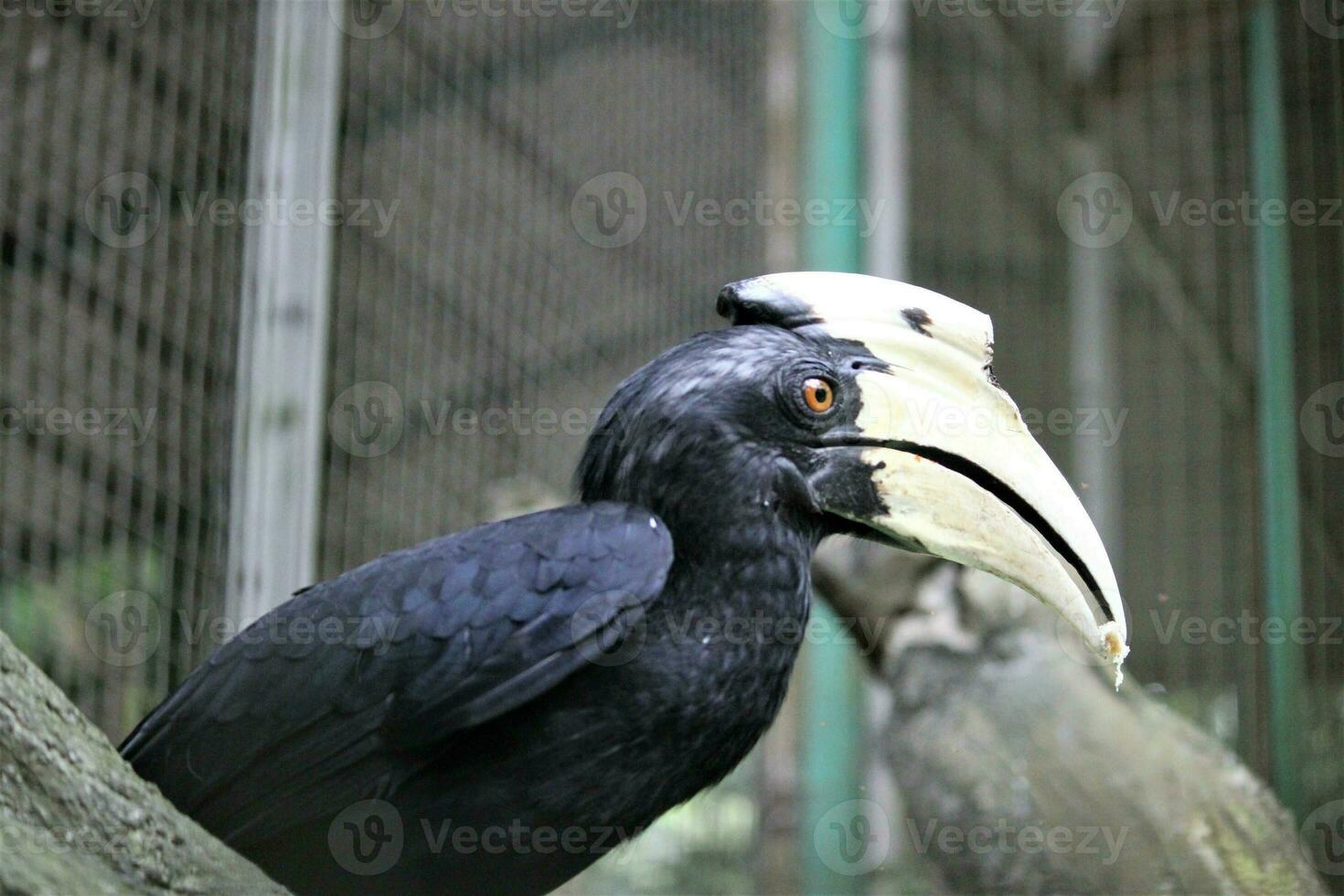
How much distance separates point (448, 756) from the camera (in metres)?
2.07

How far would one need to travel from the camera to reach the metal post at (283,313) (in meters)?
2.94

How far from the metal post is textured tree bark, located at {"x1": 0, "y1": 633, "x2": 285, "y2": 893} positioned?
1372 millimetres

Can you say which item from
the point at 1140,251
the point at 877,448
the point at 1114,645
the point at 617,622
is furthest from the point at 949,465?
the point at 1140,251

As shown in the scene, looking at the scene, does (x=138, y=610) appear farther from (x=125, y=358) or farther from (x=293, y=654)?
(x=293, y=654)

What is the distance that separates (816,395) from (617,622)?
514 millimetres

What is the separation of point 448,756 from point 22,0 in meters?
1.88

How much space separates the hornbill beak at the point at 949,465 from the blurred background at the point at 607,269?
35.1 inches

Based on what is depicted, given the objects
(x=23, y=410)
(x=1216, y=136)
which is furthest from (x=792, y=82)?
(x=23, y=410)

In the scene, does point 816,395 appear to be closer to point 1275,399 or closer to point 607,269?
point 607,269

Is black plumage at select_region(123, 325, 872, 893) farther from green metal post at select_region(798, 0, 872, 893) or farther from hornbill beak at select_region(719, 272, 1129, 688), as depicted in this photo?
green metal post at select_region(798, 0, 872, 893)

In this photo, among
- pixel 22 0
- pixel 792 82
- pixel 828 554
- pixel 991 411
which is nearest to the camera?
pixel 991 411

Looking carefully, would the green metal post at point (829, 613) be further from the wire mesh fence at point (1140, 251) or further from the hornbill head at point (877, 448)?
the hornbill head at point (877, 448)

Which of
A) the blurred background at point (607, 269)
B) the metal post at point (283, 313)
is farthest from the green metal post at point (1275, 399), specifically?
the metal post at point (283, 313)

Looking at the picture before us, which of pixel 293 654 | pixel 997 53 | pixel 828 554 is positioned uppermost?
pixel 997 53
